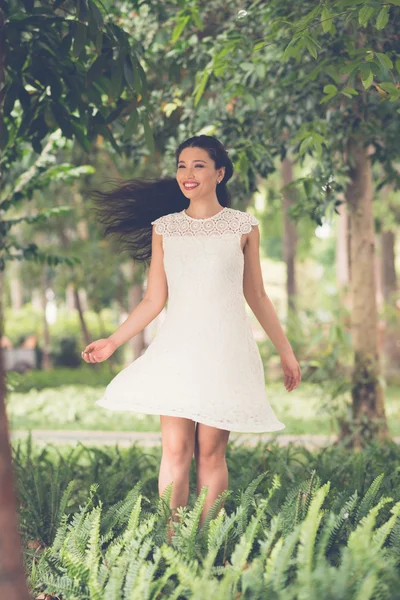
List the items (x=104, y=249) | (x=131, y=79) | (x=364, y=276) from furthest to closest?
(x=104, y=249) < (x=364, y=276) < (x=131, y=79)

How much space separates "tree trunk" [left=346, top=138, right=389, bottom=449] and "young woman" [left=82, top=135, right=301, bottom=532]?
128 inches

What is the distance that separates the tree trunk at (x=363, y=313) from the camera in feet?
23.5

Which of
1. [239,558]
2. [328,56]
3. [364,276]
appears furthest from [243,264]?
[364,276]

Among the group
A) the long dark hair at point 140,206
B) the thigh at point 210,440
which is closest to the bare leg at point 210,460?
the thigh at point 210,440

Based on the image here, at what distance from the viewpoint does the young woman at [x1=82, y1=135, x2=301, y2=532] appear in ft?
11.8

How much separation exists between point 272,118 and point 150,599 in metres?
3.91

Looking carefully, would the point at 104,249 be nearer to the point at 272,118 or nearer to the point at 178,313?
the point at 272,118

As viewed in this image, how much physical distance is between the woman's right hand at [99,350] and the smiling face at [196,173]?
2.61ft

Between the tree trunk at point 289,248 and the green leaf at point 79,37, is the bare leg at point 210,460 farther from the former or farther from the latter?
the tree trunk at point 289,248

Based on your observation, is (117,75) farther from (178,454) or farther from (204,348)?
(178,454)

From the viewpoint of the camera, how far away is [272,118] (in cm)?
590

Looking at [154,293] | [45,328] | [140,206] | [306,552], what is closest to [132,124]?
[140,206]

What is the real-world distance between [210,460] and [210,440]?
4.6 inches

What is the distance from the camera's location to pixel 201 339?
12.0 ft
